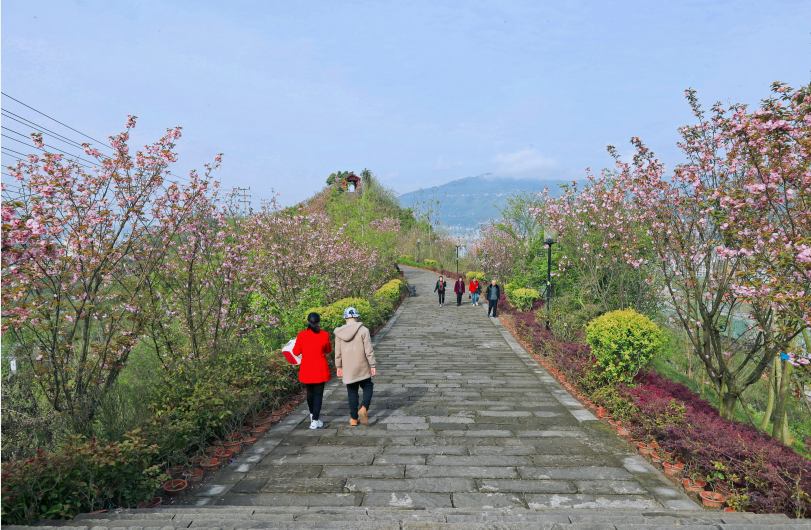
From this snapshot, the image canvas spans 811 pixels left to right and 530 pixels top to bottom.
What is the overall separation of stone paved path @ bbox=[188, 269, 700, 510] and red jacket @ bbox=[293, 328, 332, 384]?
0.73 meters

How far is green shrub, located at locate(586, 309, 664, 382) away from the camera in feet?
23.1

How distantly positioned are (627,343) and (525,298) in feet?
31.5

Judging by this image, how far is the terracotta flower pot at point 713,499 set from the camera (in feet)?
13.2

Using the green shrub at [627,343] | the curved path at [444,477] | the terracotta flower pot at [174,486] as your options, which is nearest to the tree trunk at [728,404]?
the green shrub at [627,343]

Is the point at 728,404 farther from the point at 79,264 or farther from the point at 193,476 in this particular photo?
the point at 79,264

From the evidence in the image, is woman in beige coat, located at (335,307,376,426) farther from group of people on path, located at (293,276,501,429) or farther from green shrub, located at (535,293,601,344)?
green shrub, located at (535,293,601,344)

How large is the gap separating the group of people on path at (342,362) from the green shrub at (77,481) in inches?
83.5

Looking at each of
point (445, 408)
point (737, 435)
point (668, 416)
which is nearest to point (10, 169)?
point (445, 408)

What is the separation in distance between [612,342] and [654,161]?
3930 millimetres

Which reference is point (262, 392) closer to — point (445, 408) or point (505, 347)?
point (445, 408)

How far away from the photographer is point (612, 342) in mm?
7121

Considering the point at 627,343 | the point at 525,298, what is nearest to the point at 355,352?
the point at 627,343

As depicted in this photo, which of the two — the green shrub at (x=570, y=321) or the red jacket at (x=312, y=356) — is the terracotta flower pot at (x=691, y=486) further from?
the green shrub at (x=570, y=321)

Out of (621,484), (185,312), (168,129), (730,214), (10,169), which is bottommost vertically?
(621,484)
